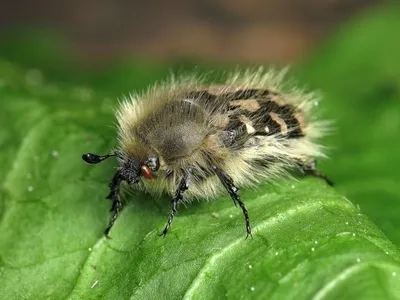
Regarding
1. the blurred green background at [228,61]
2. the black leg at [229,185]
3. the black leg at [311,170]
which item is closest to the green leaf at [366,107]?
the blurred green background at [228,61]

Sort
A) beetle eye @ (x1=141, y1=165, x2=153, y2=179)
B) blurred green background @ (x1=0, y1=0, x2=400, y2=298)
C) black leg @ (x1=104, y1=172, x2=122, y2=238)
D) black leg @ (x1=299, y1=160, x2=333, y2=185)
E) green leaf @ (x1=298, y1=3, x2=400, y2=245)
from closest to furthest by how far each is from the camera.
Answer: beetle eye @ (x1=141, y1=165, x2=153, y2=179) → black leg @ (x1=104, y1=172, x2=122, y2=238) → black leg @ (x1=299, y1=160, x2=333, y2=185) → green leaf @ (x1=298, y1=3, x2=400, y2=245) → blurred green background @ (x1=0, y1=0, x2=400, y2=298)

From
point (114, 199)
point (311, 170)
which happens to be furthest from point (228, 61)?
point (114, 199)

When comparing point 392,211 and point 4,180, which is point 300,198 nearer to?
point 392,211

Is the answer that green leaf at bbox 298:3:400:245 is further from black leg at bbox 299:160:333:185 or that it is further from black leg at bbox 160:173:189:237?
black leg at bbox 160:173:189:237

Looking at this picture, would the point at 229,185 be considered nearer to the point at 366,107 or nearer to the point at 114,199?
the point at 114,199

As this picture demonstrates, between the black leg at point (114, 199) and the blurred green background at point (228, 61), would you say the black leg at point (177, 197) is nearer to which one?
the black leg at point (114, 199)

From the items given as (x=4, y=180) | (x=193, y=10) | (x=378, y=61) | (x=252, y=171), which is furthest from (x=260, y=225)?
(x=193, y=10)

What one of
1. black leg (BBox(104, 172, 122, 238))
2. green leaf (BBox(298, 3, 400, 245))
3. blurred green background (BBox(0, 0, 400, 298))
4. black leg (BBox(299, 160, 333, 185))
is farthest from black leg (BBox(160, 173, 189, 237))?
green leaf (BBox(298, 3, 400, 245))

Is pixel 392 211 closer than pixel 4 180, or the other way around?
pixel 392 211
